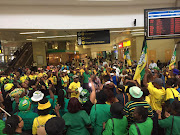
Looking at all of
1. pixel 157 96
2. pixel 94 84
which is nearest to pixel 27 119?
pixel 157 96

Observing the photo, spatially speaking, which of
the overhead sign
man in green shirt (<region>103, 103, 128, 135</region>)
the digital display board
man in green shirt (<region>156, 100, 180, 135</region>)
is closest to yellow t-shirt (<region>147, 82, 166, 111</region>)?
man in green shirt (<region>156, 100, 180, 135</region>)

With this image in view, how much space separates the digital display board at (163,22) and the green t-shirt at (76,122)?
5221mm

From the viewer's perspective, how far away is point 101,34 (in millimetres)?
8664

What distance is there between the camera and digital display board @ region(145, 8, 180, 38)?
638 centimetres

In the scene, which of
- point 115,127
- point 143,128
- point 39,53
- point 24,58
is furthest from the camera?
point 24,58

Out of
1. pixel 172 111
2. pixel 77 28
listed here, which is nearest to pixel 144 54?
pixel 172 111

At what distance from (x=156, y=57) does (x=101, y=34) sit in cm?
901

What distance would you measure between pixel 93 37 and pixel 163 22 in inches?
147

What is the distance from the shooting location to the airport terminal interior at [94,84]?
8.09ft

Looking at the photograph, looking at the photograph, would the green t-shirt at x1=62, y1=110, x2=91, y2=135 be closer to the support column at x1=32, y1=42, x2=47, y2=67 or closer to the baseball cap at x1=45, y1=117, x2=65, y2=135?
the baseball cap at x1=45, y1=117, x2=65, y2=135

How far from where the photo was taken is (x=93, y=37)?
8.73 metres

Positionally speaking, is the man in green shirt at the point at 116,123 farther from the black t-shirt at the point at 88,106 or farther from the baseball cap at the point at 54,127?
the black t-shirt at the point at 88,106

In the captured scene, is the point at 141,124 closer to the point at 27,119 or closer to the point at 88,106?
the point at 88,106

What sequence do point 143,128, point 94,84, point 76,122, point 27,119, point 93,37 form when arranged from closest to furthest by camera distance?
point 143,128
point 76,122
point 27,119
point 94,84
point 93,37
